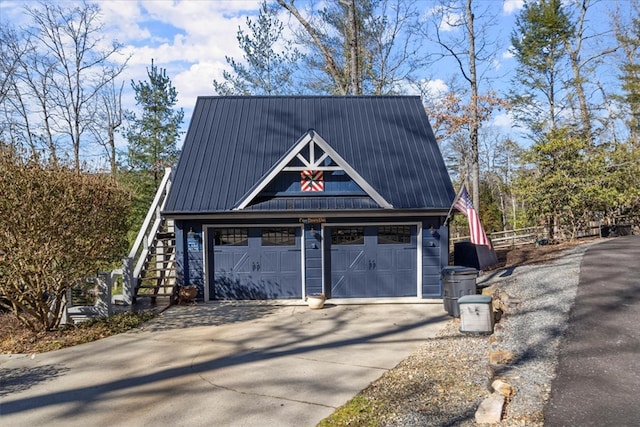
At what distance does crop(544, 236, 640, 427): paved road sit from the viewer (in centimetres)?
428

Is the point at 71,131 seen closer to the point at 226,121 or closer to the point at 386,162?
the point at 226,121

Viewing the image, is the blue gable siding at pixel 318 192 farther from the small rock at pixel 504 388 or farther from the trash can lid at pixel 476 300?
the small rock at pixel 504 388

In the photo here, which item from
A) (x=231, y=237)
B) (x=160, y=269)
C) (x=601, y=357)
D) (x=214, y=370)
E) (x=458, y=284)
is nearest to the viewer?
(x=601, y=357)

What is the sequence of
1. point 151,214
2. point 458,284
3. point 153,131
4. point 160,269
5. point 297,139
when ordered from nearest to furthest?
point 458,284
point 160,269
point 151,214
point 297,139
point 153,131

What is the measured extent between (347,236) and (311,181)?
65.6 inches

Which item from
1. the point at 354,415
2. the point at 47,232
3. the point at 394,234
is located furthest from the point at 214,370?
the point at 394,234

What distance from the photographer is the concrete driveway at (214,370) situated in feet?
16.2

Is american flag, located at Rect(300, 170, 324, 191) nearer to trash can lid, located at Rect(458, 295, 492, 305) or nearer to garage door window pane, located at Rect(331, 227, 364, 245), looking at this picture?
garage door window pane, located at Rect(331, 227, 364, 245)

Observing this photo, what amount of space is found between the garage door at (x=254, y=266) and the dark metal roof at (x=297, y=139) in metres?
0.94

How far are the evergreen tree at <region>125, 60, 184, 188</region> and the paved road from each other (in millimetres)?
20757

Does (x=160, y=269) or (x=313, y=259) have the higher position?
(x=313, y=259)

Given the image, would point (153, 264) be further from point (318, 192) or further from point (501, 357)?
point (501, 357)

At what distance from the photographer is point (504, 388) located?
15.6ft

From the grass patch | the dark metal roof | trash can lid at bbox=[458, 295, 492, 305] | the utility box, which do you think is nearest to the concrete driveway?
the grass patch
